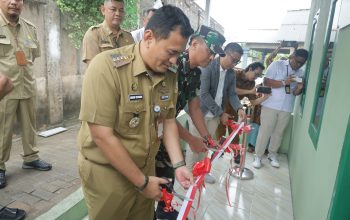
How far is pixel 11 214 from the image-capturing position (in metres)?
2.35

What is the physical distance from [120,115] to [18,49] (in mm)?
2127

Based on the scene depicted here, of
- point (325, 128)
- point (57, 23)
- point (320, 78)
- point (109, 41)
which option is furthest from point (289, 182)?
point (57, 23)

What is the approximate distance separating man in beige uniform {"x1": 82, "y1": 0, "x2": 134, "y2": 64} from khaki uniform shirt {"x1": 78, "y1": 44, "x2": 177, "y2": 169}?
1.39m

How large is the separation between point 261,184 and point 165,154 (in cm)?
205

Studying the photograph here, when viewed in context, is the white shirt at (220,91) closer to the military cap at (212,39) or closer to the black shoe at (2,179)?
the military cap at (212,39)

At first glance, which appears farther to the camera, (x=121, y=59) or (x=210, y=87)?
(x=210, y=87)

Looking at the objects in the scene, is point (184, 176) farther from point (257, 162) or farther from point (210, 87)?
point (257, 162)

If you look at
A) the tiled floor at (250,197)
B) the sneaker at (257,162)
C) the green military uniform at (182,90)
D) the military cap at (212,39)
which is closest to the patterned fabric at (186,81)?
the green military uniform at (182,90)

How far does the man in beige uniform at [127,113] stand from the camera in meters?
1.36

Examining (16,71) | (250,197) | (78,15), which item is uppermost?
(78,15)

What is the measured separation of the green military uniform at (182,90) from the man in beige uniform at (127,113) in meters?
0.65

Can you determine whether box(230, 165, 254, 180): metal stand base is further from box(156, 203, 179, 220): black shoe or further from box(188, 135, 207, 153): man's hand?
box(188, 135, 207, 153): man's hand

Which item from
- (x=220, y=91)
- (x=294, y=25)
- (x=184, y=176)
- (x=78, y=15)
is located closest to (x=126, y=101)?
(x=184, y=176)

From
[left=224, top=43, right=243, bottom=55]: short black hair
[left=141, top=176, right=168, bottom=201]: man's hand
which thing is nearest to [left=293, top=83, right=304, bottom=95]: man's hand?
[left=224, top=43, right=243, bottom=55]: short black hair
